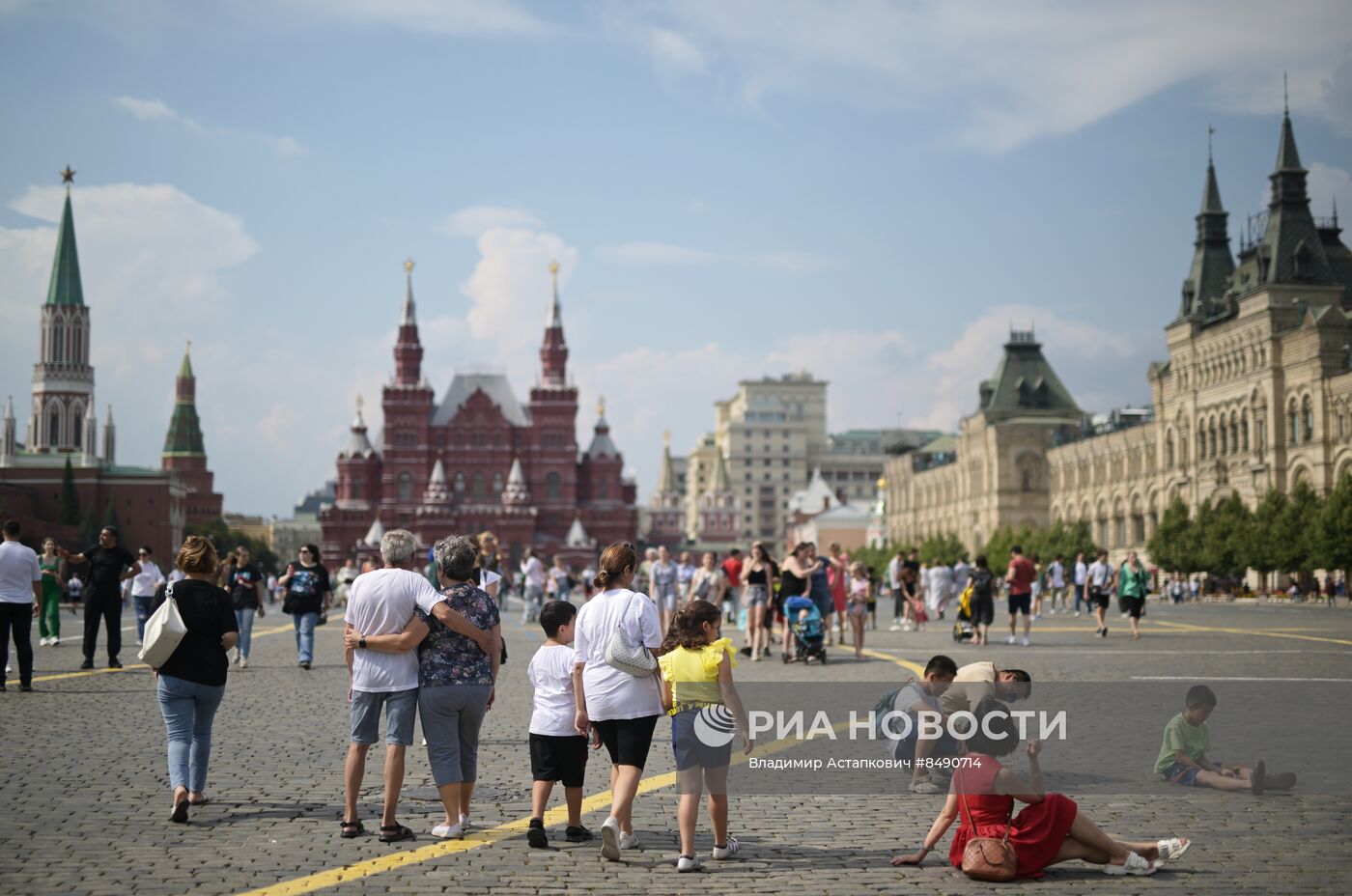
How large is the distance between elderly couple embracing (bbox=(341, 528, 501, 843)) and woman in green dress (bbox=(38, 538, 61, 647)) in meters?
13.5

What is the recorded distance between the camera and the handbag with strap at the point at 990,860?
283 inches

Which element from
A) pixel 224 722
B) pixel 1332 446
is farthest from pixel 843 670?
pixel 1332 446

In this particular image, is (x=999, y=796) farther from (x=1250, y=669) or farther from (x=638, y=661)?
(x=1250, y=669)

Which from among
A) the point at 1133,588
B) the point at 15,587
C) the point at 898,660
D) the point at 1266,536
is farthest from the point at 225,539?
the point at 15,587

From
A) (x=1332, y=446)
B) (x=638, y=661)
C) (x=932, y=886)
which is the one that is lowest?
(x=932, y=886)

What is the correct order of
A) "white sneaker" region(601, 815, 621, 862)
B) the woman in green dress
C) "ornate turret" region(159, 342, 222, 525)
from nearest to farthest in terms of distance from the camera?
1. "white sneaker" region(601, 815, 621, 862)
2. the woman in green dress
3. "ornate turret" region(159, 342, 222, 525)

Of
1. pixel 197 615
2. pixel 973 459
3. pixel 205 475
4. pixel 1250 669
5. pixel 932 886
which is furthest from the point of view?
pixel 205 475

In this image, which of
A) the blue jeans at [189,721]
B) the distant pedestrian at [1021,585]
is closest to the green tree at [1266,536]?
the distant pedestrian at [1021,585]

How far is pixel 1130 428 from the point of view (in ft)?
284

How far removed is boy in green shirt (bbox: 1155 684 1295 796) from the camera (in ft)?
31.4

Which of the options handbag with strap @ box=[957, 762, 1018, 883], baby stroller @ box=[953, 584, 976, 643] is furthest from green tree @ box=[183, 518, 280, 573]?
handbag with strap @ box=[957, 762, 1018, 883]

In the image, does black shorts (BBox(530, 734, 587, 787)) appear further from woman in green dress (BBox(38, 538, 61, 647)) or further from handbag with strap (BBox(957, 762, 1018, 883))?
woman in green dress (BBox(38, 538, 61, 647))

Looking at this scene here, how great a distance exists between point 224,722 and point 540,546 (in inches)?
4475

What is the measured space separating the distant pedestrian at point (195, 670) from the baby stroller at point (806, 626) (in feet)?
38.6
